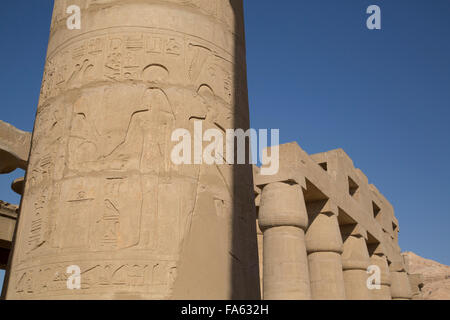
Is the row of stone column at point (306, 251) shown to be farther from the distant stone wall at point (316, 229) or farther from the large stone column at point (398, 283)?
the large stone column at point (398, 283)

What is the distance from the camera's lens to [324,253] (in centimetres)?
1309

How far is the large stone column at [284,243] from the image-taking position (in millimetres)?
10828

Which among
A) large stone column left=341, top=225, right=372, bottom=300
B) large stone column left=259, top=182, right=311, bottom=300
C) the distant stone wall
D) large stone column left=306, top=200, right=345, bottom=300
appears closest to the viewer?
large stone column left=259, top=182, right=311, bottom=300

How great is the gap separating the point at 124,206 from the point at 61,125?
0.98 meters

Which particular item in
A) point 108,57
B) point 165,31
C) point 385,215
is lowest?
point 108,57

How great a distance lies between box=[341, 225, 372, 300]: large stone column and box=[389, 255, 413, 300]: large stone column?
571 cm

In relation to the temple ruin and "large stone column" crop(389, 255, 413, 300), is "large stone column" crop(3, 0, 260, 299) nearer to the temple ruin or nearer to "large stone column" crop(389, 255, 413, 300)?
the temple ruin

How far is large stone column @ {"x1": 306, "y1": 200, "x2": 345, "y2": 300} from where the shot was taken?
41.9 feet

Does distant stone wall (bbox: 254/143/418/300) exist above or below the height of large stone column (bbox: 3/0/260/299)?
above

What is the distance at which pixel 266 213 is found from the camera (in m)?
11.5

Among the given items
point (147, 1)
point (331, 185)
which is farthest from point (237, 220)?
point (331, 185)

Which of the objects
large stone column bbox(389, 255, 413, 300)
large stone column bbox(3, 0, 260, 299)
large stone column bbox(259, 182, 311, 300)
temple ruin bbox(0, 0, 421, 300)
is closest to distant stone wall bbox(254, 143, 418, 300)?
large stone column bbox(259, 182, 311, 300)
